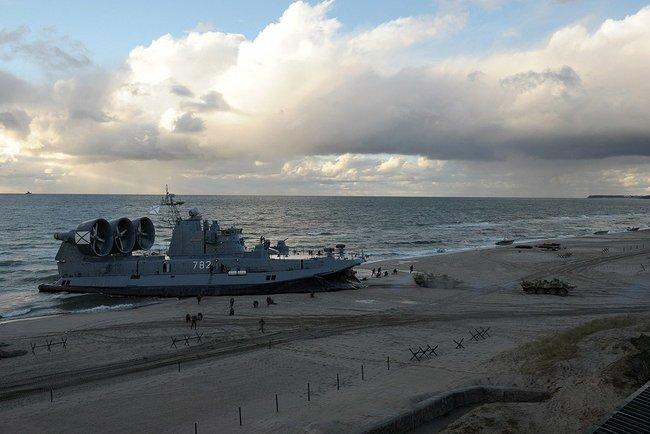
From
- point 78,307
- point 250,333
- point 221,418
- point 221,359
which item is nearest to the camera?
point 221,418

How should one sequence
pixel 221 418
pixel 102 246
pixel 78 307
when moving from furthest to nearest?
pixel 102 246 < pixel 78 307 < pixel 221 418

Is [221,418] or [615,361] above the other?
[615,361]

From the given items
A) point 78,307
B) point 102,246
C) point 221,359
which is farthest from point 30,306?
point 221,359

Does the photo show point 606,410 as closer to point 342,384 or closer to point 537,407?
point 537,407

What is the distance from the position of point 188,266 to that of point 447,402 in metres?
33.9

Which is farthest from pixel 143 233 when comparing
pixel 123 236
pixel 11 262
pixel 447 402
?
pixel 447 402

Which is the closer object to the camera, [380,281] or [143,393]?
[143,393]

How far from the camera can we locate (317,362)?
2378 cm

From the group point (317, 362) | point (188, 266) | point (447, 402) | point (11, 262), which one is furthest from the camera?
Answer: point (11, 262)

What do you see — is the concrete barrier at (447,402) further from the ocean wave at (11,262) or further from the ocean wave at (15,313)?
the ocean wave at (11,262)

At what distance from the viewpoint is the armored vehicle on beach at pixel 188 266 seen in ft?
146

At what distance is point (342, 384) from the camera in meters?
→ 20.4

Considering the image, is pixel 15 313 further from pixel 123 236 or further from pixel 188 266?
pixel 188 266

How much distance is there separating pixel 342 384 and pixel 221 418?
17.9ft
